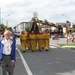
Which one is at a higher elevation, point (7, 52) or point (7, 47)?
point (7, 47)

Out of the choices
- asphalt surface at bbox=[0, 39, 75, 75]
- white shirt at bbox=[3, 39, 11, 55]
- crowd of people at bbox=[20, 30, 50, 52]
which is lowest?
asphalt surface at bbox=[0, 39, 75, 75]

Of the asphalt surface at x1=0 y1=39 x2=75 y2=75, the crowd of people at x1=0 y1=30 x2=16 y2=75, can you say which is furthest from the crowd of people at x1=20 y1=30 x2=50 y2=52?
the crowd of people at x1=0 y1=30 x2=16 y2=75

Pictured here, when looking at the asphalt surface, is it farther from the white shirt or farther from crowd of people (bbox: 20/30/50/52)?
crowd of people (bbox: 20/30/50/52)

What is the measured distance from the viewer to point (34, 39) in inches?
810

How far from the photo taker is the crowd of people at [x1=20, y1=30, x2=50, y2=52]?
20.4m

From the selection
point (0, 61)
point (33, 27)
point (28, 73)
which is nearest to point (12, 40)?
point (0, 61)

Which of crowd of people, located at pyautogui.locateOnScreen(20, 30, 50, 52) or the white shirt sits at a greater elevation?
the white shirt

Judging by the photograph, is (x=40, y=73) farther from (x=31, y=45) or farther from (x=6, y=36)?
(x=31, y=45)

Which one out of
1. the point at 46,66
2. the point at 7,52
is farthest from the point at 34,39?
the point at 7,52

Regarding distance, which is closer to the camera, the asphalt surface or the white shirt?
the white shirt

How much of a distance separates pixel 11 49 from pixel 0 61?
417 mm

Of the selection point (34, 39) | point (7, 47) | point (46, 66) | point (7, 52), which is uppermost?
point (7, 47)

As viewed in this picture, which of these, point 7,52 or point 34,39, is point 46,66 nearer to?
point 7,52

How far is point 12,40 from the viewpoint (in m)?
6.38
